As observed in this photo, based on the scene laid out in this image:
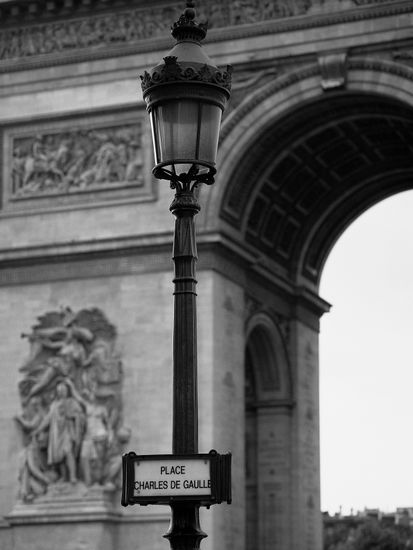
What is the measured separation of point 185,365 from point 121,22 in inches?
938

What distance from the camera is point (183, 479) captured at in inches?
368

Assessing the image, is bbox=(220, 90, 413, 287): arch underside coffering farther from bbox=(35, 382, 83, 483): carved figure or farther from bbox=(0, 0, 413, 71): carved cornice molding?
bbox=(35, 382, 83, 483): carved figure

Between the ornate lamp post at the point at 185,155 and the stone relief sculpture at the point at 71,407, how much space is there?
2092cm

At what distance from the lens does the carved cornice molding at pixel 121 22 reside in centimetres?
3114

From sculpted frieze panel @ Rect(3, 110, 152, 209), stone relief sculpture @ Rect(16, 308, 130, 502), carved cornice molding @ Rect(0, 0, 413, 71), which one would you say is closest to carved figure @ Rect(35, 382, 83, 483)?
stone relief sculpture @ Rect(16, 308, 130, 502)

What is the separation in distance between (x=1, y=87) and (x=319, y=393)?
1110 cm

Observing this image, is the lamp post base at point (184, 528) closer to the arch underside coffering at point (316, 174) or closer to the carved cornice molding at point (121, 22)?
the arch underside coffering at point (316, 174)

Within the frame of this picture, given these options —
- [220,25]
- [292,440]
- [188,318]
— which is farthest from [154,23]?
[188,318]

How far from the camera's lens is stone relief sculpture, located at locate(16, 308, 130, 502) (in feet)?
102

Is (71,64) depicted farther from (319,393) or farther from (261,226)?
(319,393)

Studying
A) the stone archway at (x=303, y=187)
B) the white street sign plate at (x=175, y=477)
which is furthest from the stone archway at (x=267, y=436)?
the white street sign plate at (x=175, y=477)

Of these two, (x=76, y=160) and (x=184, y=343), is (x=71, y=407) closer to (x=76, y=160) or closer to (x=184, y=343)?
(x=76, y=160)

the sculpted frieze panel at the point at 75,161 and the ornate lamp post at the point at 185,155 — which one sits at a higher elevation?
the sculpted frieze panel at the point at 75,161

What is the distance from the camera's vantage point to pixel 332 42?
1216 inches
